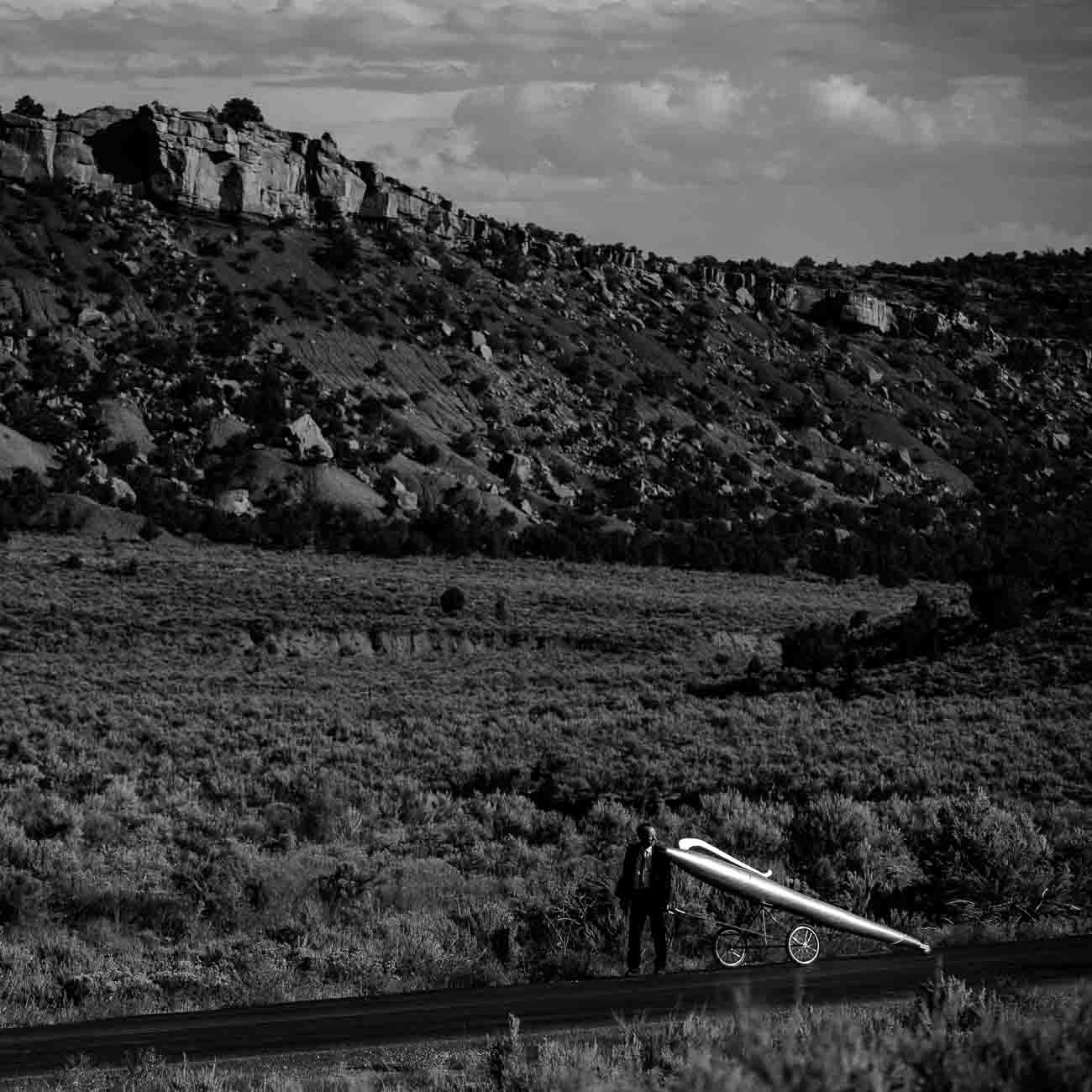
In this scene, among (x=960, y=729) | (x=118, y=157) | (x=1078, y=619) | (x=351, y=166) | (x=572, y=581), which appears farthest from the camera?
(x=351, y=166)

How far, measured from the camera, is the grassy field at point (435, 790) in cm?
1284

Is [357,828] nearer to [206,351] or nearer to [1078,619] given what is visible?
[1078,619]

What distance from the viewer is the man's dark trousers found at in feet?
Answer: 37.5

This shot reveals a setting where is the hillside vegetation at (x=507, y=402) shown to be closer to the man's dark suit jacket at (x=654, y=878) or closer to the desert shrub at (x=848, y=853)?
the desert shrub at (x=848, y=853)

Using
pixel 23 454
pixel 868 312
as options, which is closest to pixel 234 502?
pixel 23 454

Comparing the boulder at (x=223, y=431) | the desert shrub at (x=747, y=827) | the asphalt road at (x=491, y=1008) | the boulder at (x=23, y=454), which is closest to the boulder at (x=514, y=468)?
the boulder at (x=223, y=431)

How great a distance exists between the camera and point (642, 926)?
1157cm

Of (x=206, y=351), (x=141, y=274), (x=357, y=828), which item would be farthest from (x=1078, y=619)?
(x=141, y=274)

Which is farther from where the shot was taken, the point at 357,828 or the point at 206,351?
the point at 206,351

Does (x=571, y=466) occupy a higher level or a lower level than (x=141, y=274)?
lower

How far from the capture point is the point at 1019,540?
78.7 meters

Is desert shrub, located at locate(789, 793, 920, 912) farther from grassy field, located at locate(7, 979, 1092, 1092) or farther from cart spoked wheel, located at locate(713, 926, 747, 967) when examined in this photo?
grassy field, located at locate(7, 979, 1092, 1092)

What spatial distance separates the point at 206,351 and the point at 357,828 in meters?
63.2

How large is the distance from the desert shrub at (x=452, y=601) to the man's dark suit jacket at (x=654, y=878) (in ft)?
123
